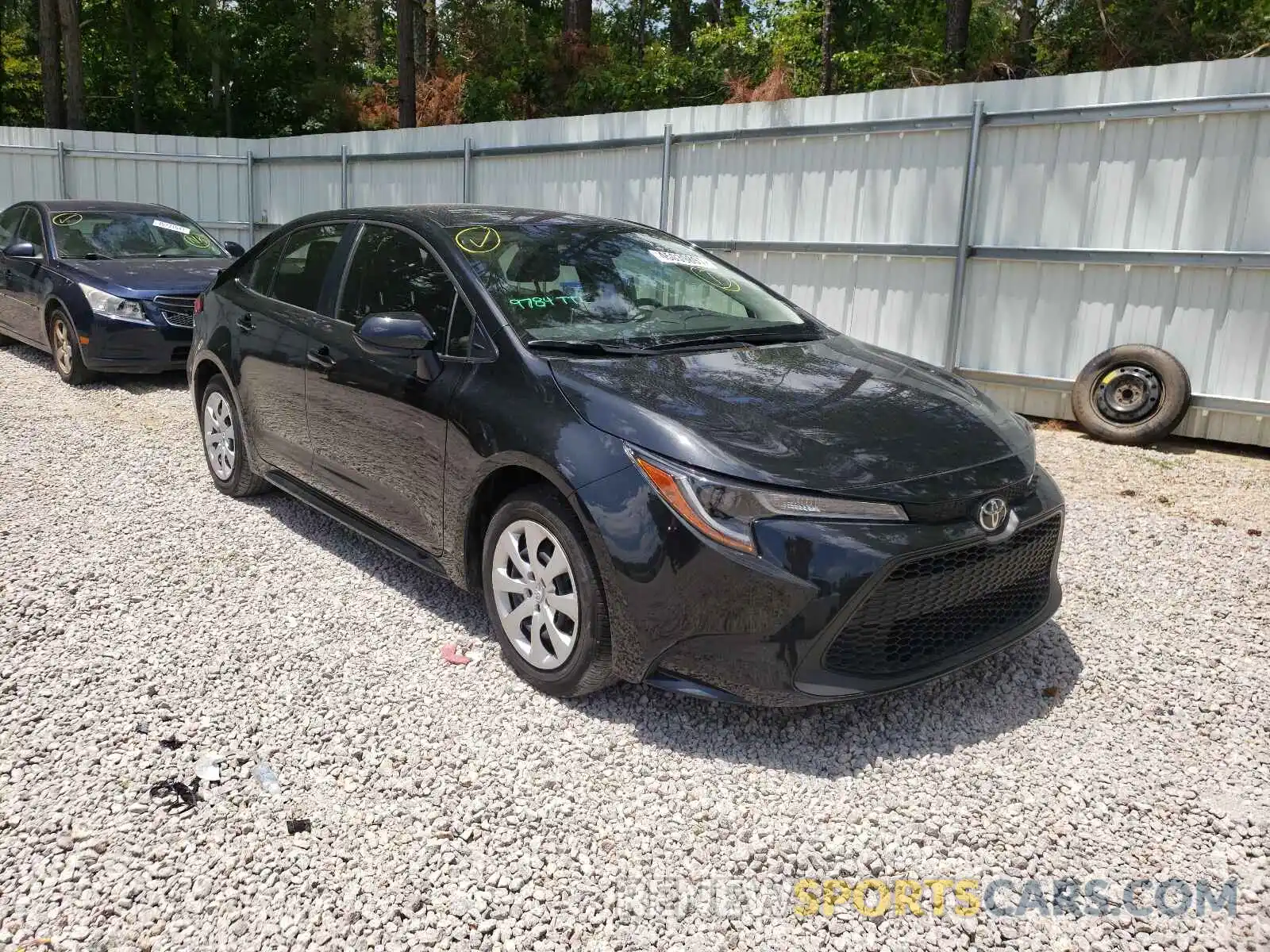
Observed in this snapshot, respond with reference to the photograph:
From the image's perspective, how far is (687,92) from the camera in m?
23.8

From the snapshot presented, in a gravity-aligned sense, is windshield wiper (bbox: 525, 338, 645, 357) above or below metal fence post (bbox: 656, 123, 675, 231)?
below

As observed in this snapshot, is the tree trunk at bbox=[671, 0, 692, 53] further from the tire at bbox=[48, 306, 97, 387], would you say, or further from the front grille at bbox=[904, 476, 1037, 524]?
the front grille at bbox=[904, 476, 1037, 524]

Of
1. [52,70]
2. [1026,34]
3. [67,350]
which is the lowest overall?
[67,350]

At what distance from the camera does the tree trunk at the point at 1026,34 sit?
20188mm

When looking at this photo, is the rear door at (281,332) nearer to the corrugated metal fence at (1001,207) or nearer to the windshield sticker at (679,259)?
the windshield sticker at (679,259)

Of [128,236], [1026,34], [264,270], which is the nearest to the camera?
[264,270]

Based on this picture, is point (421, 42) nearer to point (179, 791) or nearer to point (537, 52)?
point (537, 52)

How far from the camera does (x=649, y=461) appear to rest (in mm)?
3000

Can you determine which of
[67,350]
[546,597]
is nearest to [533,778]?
[546,597]

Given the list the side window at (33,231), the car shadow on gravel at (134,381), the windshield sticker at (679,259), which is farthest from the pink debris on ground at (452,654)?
the side window at (33,231)

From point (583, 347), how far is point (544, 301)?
355 millimetres

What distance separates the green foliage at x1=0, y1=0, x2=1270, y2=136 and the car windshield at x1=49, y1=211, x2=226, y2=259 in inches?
501

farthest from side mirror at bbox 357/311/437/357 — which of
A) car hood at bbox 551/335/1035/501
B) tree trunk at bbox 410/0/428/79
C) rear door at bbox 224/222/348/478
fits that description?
tree trunk at bbox 410/0/428/79

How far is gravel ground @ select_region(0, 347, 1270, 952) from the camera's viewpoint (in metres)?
2.45
